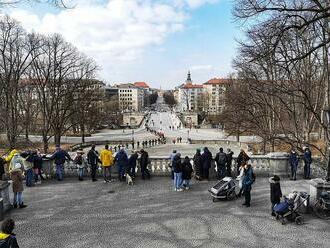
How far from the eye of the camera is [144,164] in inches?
542

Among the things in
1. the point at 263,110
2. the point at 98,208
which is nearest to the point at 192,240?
the point at 98,208

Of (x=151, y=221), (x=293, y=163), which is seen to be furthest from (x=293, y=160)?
(x=151, y=221)

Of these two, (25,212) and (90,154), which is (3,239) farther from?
(90,154)

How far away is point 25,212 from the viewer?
1005 centimetres

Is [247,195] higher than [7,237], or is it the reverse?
[7,237]

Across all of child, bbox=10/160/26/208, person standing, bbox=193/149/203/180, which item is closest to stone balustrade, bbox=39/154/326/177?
person standing, bbox=193/149/203/180

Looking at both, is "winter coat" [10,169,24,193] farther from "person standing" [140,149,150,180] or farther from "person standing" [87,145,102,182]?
"person standing" [140,149,150,180]

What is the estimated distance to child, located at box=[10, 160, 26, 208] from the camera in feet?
33.1

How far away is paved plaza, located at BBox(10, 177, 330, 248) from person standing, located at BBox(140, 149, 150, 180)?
143 centimetres

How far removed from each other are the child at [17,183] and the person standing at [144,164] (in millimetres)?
4630

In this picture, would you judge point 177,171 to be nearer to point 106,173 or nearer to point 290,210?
point 106,173

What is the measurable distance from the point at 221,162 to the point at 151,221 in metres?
5.00

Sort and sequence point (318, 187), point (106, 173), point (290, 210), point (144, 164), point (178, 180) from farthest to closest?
point (144, 164) < point (106, 173) < point (178, 180) < point (318, 187) < point (290, 210)

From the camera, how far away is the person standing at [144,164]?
44.6 feet
